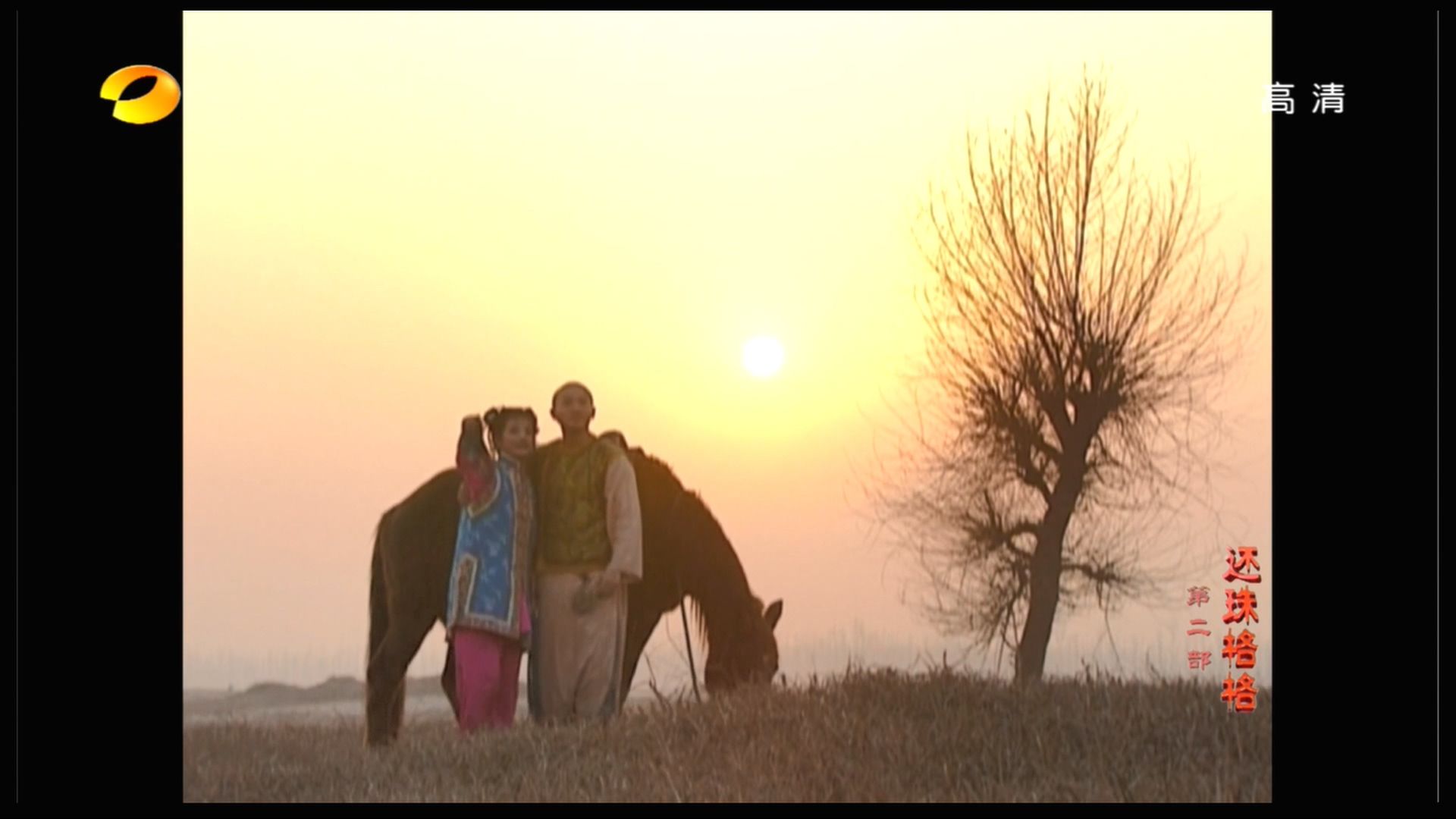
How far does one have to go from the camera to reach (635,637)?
11312 mm

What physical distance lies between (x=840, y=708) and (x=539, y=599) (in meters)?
2.00

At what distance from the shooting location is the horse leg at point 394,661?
441 inches

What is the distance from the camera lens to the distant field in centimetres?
968

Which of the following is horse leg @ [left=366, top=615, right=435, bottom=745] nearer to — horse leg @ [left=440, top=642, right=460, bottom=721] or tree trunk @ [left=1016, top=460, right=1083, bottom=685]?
horse leg @ [left=440, top=642, right=460, bottom=721]

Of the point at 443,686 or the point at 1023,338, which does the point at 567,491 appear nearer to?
the point at 443,686

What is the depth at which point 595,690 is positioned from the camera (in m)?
10.8

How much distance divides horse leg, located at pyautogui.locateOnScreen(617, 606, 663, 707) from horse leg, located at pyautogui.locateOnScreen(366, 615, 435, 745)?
1.30 m

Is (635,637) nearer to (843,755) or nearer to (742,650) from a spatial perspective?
(742,650)

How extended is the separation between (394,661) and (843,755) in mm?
3172

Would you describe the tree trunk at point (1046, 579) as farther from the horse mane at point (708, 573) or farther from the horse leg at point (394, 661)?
the horse leg at point (394, 661)

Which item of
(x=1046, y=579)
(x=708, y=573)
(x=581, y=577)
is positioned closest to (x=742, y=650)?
(x=708, y=573)
